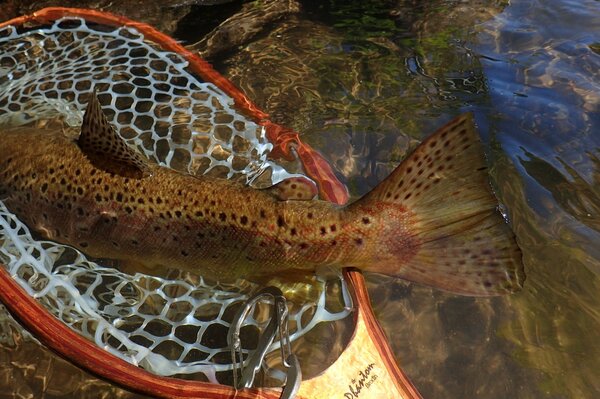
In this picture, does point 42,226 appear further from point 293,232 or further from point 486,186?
point 486,186

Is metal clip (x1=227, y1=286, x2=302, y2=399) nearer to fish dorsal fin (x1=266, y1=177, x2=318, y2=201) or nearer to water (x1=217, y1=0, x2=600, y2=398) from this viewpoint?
fish dorsal fin (x1=266, y1=177, x2=318, y2=201)

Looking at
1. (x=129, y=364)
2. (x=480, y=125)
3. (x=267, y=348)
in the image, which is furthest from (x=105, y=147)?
(x=480, y=125)

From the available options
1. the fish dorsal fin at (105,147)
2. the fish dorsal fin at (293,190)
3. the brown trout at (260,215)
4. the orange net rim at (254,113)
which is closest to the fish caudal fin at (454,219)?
the brown trout at (260,215)

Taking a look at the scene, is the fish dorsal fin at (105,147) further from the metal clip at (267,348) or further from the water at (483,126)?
the water at (483,126)

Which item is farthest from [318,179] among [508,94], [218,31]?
[218,31]

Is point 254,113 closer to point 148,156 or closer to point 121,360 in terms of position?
point 148,156

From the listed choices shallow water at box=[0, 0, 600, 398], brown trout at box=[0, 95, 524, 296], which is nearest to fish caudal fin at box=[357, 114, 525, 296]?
brown trout at box=[0, 95, 524, 296]
